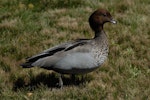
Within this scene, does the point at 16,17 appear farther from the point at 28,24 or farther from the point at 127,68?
the point at 127,68

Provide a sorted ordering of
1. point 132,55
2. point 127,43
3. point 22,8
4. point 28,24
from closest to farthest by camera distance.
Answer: point 132,55 → point 127,43 → point 28,24 → point 22,8

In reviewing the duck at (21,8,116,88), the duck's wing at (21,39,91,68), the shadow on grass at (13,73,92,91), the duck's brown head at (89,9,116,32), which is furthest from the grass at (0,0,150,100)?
the duck's brown head at (89,9,116,32)

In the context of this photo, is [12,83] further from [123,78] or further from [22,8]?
[22,8]

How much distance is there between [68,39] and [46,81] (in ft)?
7.10

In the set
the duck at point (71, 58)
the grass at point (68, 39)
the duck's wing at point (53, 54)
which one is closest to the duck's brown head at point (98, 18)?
the duck at point (71, 58)

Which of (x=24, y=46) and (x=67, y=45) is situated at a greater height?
(x=67, y=45)

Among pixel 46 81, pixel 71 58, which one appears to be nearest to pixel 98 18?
pixel 71 58

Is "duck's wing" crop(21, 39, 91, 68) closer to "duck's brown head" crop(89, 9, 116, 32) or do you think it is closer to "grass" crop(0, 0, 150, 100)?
"grass" crop(0, 0, 150, 100)

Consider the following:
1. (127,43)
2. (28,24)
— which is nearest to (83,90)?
(127,43)

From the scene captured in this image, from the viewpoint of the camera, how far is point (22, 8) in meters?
11.3

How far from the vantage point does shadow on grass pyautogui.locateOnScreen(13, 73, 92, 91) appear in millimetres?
7426

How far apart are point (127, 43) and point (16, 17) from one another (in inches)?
124

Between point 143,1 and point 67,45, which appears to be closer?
point 67,45

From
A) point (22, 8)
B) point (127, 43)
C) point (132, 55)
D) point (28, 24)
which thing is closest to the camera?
point (132, 55)
